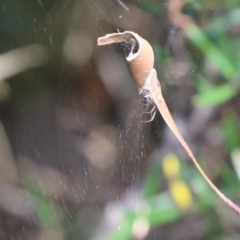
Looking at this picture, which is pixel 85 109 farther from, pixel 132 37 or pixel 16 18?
pixel 132 37

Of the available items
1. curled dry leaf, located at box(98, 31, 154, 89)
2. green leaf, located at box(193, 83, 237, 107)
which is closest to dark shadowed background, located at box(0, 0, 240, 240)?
green leaf, located at box(193, 83, 237, 107)

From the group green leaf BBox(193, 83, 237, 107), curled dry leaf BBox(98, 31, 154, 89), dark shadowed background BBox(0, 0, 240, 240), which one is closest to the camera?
curled dry leaf BBox(98, 31, 154, 89)

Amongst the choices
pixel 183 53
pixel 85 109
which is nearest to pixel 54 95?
pixel 85 109

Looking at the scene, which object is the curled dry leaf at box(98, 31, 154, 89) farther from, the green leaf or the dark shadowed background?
the green leaf

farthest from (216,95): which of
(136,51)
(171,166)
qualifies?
(136,51)

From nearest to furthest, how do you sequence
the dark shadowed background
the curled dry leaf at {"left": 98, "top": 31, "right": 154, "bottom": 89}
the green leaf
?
1. the curled dry leaf at {"left": 98, "top": 31, "right": 154, "bottom": 89}
2. the dark shadowed background
3. the green leaf

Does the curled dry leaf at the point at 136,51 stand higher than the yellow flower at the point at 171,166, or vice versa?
the curled dry leaf at the point at 136,51

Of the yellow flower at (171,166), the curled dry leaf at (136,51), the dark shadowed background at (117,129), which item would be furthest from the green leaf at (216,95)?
the curled dry leaf at (136,51)

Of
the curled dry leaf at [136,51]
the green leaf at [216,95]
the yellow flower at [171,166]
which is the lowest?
the yellow flower at [171,166]

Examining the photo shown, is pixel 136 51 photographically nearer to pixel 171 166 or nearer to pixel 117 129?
pixel 117 129

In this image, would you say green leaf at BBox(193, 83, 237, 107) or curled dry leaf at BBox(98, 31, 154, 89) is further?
green leaf at BBox(193, 83, 237, 107)

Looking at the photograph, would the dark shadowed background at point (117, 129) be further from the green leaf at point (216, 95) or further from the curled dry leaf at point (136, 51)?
the curled dry leaf at point (136, 51)
